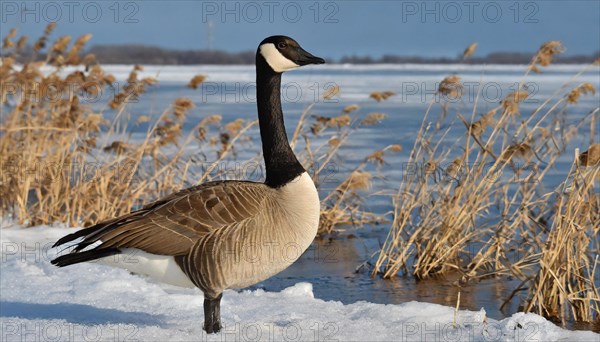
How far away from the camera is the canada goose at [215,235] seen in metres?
4.07

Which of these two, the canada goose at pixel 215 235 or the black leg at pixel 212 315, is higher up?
the canada goose at pixel 215 235

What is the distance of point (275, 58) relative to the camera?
4.57 meters

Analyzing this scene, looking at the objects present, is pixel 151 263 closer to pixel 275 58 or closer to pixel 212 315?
pixel 212 315

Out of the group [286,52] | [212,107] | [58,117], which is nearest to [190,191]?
[286,52]

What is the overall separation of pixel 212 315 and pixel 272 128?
3.64 ft

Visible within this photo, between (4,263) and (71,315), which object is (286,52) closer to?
(71,315)

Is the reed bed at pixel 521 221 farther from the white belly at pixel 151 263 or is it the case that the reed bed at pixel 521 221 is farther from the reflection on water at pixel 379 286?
the white belly at pixel 151 263

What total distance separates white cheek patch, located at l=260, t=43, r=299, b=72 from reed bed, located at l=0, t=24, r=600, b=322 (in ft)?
6.71

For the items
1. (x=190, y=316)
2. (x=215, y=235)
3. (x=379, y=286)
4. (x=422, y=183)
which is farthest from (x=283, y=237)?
(x=422, y=183)

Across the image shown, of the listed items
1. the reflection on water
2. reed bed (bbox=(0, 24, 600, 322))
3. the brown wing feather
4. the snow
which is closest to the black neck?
the brown wing feather

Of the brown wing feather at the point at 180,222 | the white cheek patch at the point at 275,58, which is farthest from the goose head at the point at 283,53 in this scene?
the brown wing feather at the point at 180,222

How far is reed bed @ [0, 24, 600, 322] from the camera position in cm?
557

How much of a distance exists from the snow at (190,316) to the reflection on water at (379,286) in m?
0.86

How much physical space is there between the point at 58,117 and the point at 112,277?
3368 millimetres
